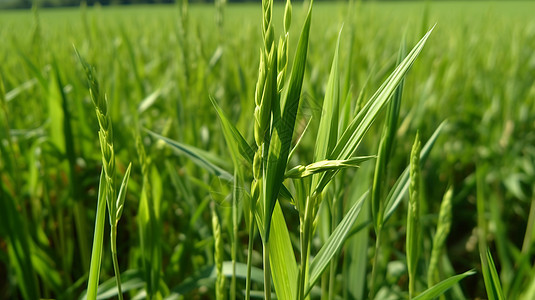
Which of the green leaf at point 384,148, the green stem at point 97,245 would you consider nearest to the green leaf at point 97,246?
the green stem at point 97,245

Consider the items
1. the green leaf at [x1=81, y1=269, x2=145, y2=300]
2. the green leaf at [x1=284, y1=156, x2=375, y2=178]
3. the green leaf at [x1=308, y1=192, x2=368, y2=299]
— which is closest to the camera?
the green leaf at [x1=284, y1=156, x2=375, y2=178]

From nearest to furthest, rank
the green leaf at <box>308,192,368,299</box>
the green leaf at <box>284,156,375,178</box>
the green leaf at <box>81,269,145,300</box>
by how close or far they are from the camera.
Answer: the green leaf at <box>284,156,375,178</box> < the green leaf at <box>308,192,368,299</box> < the green leaf at <box>81,269,145,300</box>

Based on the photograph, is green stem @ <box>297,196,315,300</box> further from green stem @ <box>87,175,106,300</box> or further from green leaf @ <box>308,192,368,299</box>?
green stem @ <box>87,175,106,300</box>

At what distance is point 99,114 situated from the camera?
287 mm

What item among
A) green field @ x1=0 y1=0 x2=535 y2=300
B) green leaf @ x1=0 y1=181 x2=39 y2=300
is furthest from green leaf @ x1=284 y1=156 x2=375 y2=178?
green leaf @ x1=0 y1=181 x2=39 y2=300

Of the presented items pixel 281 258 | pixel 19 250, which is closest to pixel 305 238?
pixel 281 258

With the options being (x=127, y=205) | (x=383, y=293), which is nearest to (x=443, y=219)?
(x=383, y=293)

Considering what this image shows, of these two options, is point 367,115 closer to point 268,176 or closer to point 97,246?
point 268,176

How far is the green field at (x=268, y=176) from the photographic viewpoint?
12.3 inches

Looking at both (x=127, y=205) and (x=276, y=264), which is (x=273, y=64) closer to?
(x=276, y=264)

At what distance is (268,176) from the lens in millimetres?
281

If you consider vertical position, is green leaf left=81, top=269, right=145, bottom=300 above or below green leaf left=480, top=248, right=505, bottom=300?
below

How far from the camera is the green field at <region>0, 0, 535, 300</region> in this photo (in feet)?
1.03

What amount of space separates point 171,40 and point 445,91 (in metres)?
1.61
